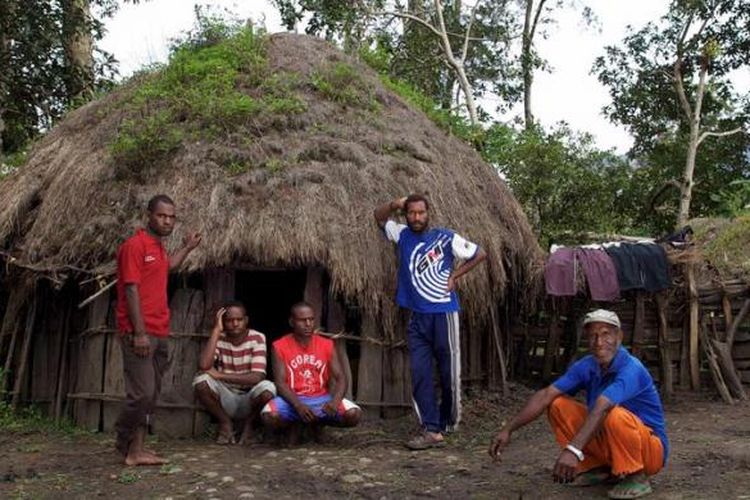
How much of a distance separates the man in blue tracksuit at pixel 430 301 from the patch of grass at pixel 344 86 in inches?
107

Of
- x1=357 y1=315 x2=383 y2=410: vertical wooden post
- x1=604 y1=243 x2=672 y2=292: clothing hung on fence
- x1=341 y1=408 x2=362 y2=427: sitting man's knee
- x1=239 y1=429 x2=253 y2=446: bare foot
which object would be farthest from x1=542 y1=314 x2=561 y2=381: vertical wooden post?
x1=239 y1=429 x2=253 y2=446: bare foot

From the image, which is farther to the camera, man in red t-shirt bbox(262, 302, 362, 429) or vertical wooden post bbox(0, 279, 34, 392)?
vertical wooden post bbox(0, 279, 34, 392)

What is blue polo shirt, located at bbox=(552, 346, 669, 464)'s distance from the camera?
423 centimetres

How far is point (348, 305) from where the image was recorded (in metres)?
7.18

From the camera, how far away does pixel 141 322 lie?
205 inches

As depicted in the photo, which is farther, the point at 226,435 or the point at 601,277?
the point at 601,277

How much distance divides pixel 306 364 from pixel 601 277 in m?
3.61

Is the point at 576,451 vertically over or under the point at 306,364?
under

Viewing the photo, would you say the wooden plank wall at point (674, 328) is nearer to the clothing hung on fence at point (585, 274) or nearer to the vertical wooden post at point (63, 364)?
the clothing hung on fence at point (585, 274)

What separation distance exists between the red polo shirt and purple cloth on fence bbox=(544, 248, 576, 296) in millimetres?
4351

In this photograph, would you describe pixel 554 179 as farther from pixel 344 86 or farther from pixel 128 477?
pixel 128 477

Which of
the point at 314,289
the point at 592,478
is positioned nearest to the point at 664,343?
the point at 314,289

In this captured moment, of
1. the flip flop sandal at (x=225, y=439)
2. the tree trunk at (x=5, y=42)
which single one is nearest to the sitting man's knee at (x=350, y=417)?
the flip flop sandal at (x=225, y=439)

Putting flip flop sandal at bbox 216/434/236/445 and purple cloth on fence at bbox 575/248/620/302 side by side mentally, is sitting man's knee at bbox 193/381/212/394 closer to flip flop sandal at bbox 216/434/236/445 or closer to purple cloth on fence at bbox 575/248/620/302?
flip flop sandal at bbox 216/434/236/445
